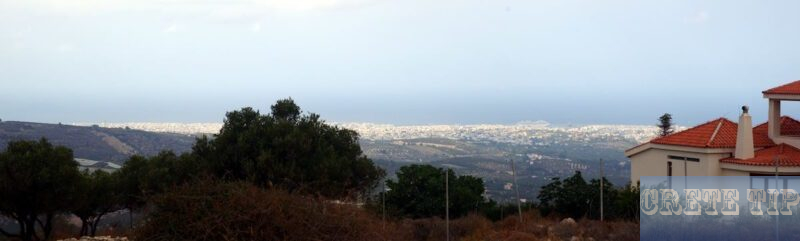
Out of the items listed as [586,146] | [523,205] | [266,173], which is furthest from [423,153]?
[266,173]

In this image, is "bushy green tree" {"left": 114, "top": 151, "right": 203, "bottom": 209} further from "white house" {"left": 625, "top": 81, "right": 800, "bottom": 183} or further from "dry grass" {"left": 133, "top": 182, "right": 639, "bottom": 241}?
"white house" {"left": 625, "top": 81, "right": 800, "bottom": 183}

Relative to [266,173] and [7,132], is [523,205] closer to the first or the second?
[266,173]

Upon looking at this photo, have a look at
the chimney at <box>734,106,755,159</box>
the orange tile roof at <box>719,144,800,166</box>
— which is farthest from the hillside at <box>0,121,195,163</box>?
the orange tile roof at <box>719,144,800,166</box>

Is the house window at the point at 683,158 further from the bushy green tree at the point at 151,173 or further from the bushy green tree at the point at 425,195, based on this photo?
the bushy green tree at the point at 151,173

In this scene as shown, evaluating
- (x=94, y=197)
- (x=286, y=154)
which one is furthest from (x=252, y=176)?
(x=94, y=197)

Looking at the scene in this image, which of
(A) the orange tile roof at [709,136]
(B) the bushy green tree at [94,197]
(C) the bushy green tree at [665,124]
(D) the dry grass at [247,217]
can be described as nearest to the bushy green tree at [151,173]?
(B) the bushy green tree at [94,197]
